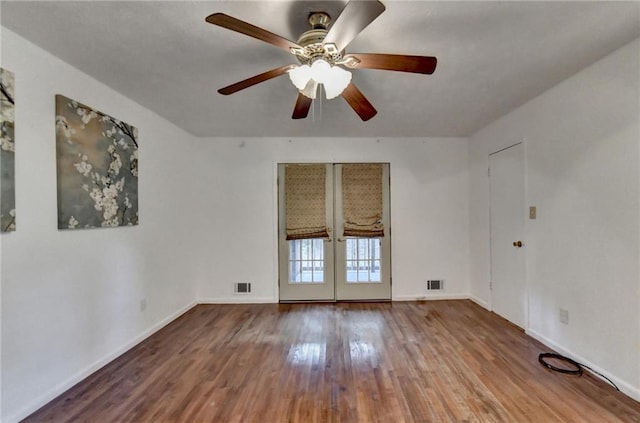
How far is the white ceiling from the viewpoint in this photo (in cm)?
157

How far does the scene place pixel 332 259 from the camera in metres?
4.19

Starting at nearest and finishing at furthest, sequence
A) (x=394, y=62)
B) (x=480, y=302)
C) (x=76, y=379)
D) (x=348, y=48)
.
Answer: (x=394, y=62) < (x=348, y=48) < (x=76, y=379) < (x=480, y=302)

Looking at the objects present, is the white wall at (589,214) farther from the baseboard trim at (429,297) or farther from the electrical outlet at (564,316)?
the baseboard trim at (429,297)

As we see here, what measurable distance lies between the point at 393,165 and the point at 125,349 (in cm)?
383

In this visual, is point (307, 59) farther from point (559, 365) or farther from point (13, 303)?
point (559, 365)

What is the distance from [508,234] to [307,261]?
256 cm

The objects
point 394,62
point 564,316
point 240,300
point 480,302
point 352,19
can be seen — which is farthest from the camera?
point 240,300

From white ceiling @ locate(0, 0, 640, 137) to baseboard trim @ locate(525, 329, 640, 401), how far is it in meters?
2.32

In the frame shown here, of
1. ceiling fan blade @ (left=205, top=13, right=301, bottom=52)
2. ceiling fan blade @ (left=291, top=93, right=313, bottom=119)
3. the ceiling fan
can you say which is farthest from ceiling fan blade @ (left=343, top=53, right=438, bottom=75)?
ceiling fan blade @ (left=291, top=93, right=313, bottom=119)

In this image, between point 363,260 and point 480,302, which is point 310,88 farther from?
point 480,302

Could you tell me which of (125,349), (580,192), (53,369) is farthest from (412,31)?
(125,349)

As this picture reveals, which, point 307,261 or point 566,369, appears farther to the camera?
point 307,261

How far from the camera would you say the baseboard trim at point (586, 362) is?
77.3 inches

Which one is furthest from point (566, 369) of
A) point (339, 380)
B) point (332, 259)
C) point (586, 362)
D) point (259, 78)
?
point (259, 78)
